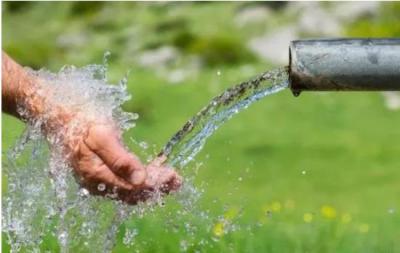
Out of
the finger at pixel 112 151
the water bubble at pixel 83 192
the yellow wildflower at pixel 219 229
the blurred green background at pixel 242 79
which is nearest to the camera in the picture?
the finger at pixel 112 151

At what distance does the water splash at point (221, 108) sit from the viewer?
2373 millimetres

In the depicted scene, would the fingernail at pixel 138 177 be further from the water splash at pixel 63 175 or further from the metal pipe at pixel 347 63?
the metal pipe at pixel 347 63

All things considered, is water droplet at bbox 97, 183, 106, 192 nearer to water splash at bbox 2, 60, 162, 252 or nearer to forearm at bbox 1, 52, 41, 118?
water splash at bbox 2, 60, 162, 252

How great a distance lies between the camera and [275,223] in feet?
13.8

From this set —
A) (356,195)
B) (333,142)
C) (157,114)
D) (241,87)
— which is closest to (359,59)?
(241,87)

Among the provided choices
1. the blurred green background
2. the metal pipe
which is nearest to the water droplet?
the metal pipe

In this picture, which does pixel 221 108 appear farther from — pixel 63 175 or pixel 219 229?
pixel 219 229

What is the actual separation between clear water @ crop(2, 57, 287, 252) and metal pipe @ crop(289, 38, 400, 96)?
0.31m

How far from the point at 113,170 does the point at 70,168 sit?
13 cm

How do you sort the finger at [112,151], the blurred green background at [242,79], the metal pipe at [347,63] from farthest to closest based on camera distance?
the blurred green background at [242,79]
the finger at [112,151]
the metal pipe at [347,63]

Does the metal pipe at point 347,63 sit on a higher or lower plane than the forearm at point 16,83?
lower

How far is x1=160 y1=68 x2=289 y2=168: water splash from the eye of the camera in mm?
2373

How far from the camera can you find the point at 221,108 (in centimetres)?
251

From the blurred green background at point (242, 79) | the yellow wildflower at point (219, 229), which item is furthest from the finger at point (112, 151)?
the blurred green background at point (242, 79)
